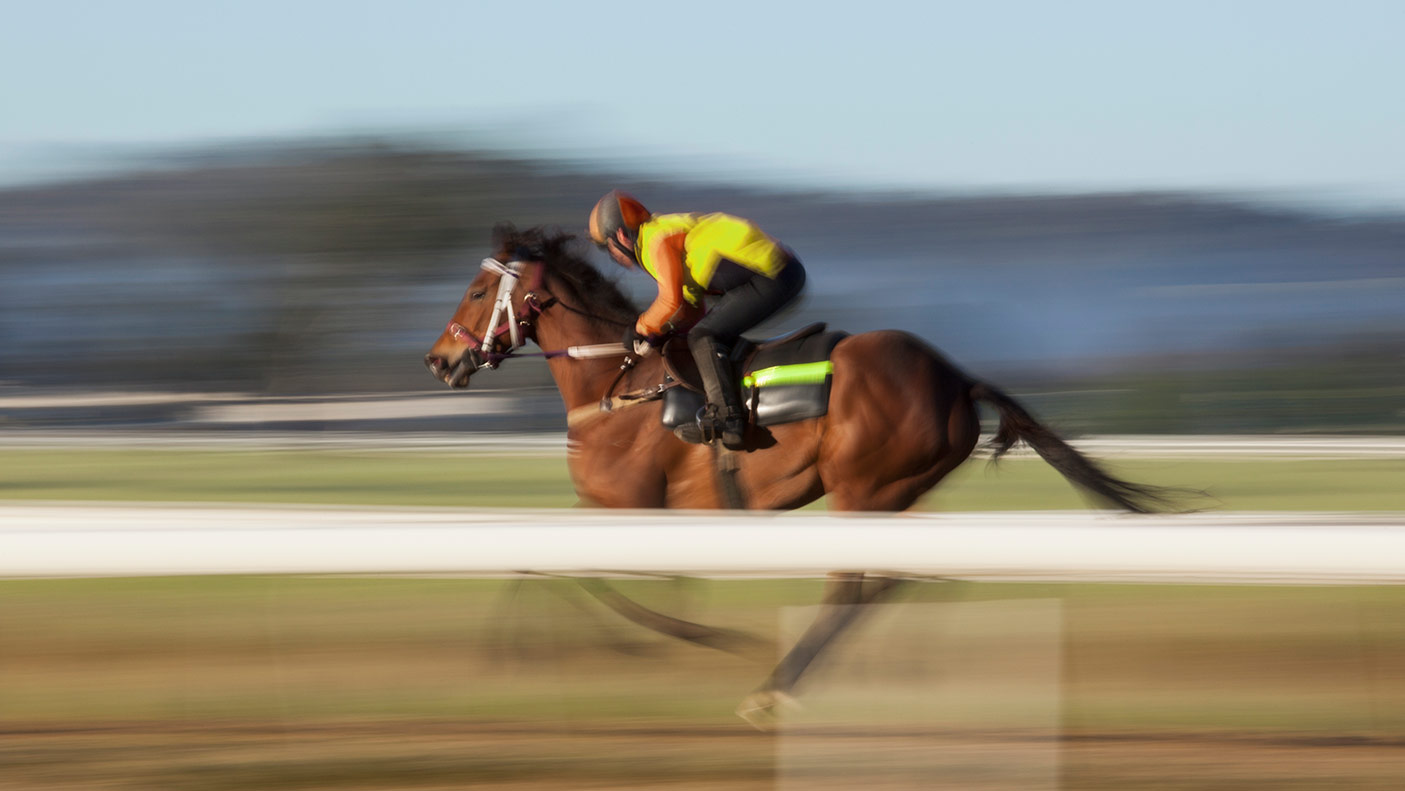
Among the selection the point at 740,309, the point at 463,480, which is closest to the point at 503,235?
the point at 740,309

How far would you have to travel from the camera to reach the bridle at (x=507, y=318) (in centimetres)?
486

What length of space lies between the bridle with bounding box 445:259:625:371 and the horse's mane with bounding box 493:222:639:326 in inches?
1.4

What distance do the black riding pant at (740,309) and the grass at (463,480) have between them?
21.2 ft

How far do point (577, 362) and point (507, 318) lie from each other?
305 mm

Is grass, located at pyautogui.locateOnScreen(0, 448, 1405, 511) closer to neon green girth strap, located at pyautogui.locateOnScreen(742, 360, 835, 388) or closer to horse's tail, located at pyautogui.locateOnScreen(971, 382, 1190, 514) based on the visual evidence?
horse's tail, located at pyautogui.locateOnScreen(971, 382, 1190, 514)

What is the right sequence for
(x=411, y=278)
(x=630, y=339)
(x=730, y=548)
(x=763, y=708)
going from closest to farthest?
(x=730, y=548), (x=763, y=708), (x=630, y=339), (x=411, y=278)

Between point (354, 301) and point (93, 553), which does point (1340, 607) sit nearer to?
point (93, 553)

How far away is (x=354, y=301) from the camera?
3056cm

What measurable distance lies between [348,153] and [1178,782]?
111 feet

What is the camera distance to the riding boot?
4352 mm

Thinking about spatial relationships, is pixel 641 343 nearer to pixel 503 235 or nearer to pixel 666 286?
pixel 666 286

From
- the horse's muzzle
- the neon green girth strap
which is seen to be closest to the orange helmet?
the neon green girth strap

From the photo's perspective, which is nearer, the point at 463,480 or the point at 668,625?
the point at 668,625

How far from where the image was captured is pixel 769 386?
4.43 meters
